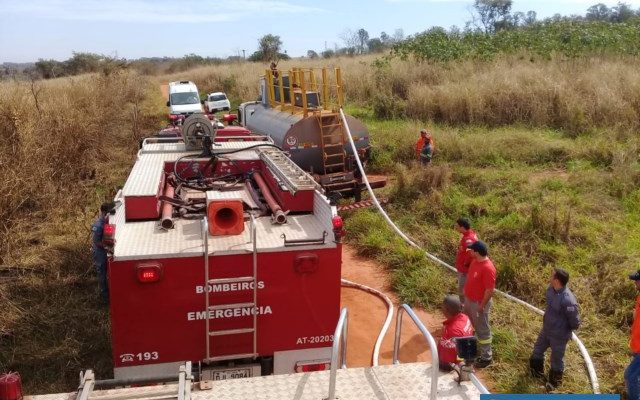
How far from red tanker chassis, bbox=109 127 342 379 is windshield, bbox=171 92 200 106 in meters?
20.9

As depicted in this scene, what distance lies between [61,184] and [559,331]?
1020 centimetres

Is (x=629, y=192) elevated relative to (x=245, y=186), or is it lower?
lower

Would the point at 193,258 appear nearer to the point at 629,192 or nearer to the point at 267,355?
the point at 267,355

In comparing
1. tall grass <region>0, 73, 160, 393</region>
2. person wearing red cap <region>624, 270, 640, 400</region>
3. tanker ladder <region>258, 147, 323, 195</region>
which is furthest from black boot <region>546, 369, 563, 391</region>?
tall grass <region>0, 73, 160, 393</region>

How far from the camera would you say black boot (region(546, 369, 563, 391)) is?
19.1 ft

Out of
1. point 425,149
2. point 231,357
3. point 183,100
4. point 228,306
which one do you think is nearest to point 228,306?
point 228,306

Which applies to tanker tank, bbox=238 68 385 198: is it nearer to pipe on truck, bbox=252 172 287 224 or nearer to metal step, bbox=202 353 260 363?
pipe on truck, bbox=252 172 287 224

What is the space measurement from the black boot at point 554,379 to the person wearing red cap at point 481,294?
0.75 meters

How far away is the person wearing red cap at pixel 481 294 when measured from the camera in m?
6.21

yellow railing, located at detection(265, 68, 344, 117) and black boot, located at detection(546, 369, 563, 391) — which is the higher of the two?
yellow railing, located at detection(265, 68, 344, 117)

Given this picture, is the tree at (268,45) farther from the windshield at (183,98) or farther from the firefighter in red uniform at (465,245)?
the firefighter in red uniform at (465,245)

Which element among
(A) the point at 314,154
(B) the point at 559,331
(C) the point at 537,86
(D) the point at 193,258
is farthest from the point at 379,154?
(D) the point at 193,258

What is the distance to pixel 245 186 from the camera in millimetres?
6953

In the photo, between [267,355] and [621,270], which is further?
[621,270]
